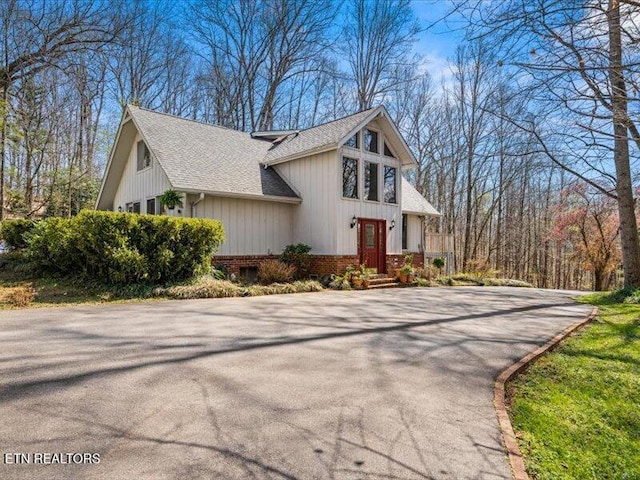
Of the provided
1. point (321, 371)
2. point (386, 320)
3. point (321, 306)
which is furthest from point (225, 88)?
point (321, 371)

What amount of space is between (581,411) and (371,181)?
12.2 meters

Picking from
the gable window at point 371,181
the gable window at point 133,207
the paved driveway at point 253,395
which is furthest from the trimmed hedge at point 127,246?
the gable window at point 371,181

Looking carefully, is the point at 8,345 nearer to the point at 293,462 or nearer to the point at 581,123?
the point at 293,462

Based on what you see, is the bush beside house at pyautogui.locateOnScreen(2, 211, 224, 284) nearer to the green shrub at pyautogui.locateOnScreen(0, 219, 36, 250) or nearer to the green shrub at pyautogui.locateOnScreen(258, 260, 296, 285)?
the green shrub at pyautogui.locateOnScreen(258, 260, 296, 285)

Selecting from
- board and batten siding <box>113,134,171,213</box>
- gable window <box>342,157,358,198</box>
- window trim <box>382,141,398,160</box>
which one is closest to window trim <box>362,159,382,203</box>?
gable window <box>342,157,358,198</box>

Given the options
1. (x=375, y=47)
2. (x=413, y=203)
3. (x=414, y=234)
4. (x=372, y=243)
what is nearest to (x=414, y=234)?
(x=414, y=234)

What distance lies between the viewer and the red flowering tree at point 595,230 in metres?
17.5

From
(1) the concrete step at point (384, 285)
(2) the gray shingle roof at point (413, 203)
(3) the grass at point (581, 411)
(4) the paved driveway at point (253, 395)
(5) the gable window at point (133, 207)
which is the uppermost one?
(2) the gray shingle roof at point (413, 203)

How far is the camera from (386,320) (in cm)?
694

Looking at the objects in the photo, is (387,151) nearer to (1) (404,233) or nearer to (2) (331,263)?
(1) (404,233)

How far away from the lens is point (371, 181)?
49.4ft

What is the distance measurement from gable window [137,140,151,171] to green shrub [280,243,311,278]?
633 centimetres

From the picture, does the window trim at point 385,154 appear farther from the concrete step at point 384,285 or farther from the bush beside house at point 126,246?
the bush beside house at point 126,246

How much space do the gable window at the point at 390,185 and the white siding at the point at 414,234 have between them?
3561mm
